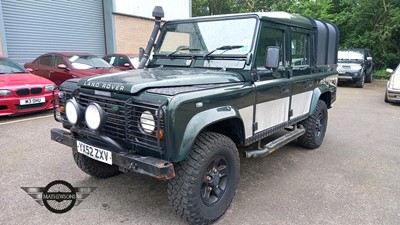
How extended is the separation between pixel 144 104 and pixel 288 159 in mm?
2899

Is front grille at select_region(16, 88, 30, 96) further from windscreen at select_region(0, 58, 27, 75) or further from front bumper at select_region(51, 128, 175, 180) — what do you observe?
front bumper at select_region(51, 128, 175, 180)

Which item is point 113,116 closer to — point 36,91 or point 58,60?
point 36,91

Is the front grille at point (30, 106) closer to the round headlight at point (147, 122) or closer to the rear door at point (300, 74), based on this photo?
the round headlight at point (147, 122)

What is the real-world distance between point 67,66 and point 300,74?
6.57 meters

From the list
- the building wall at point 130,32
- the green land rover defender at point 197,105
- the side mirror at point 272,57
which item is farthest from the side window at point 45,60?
the side mirror at point 272,57

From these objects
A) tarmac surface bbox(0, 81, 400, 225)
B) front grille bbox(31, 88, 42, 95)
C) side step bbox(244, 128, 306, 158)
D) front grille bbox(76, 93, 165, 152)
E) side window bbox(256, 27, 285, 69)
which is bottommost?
tarmac surface bbox(0, 81, 400, 225)

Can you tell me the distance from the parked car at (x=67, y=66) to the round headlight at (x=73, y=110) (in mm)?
5682

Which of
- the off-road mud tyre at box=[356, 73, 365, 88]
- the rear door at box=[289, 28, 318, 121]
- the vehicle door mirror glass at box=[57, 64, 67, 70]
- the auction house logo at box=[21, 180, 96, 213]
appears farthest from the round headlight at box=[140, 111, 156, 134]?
the off-road mud tyre at box=[356, 73, 365, 88]

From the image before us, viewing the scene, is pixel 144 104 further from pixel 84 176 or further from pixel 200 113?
pixel 84 176

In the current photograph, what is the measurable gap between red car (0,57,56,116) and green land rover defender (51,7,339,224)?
134 inches

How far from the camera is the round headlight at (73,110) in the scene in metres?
2.80

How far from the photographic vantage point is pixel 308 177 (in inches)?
156

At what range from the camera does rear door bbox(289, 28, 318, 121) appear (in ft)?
13.8

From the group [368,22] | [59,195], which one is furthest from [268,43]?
[368,22]
